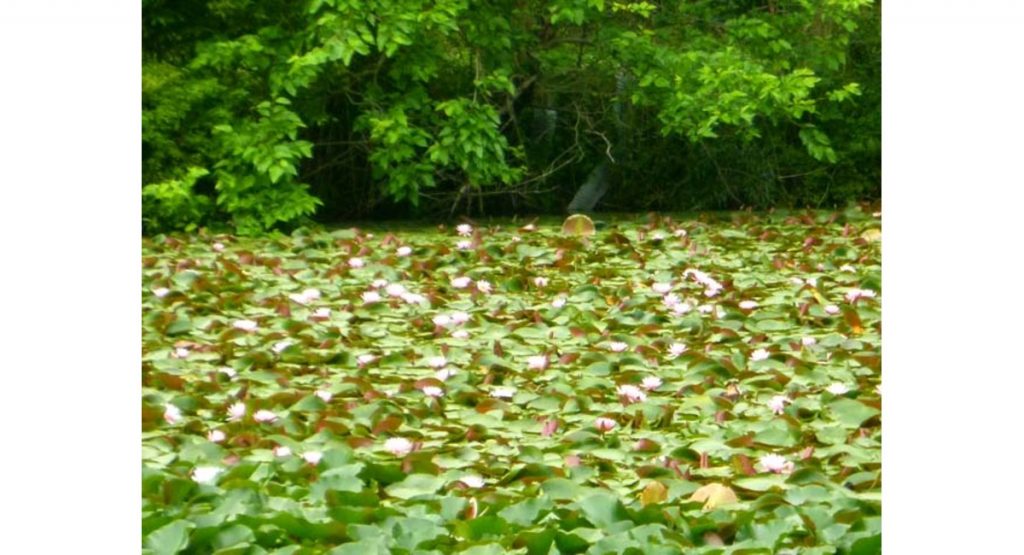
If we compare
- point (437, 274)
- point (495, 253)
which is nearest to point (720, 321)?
point (437, 274)

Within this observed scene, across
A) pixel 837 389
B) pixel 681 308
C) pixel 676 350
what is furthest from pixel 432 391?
pixel 681 308

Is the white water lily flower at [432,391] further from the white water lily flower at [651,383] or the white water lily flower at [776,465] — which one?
the white water lily flower at [776,465]

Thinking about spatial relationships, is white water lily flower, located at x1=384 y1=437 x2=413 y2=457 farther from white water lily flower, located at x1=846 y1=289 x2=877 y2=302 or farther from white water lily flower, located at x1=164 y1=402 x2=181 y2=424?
white water lily flower, located at x1=846 y1=289 x2=877 y2=302

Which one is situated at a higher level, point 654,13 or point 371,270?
point 654,13

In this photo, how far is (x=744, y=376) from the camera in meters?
3.27

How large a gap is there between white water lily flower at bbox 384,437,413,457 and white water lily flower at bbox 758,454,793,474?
0.66 metres

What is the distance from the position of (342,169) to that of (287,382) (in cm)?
518

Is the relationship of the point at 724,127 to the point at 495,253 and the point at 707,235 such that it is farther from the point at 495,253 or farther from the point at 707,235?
the point at 495,253

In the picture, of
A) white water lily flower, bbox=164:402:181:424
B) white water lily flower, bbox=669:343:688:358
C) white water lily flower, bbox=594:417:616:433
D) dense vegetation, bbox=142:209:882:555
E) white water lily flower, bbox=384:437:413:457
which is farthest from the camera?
white water lily flower, bbox=669:343:688:358

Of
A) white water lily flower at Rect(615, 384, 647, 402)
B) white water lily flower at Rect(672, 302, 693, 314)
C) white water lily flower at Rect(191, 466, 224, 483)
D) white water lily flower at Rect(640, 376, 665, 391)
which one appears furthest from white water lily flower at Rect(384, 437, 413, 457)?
white water lily flower at Rect(672, 302, 693, 314)

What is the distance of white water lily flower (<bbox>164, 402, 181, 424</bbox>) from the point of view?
2863 mm

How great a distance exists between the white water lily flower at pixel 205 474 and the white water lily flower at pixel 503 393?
90cm

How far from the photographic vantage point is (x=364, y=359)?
355 centimetres

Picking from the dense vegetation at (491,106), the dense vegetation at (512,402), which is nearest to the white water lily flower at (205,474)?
the dense vegetation at (512,402)
